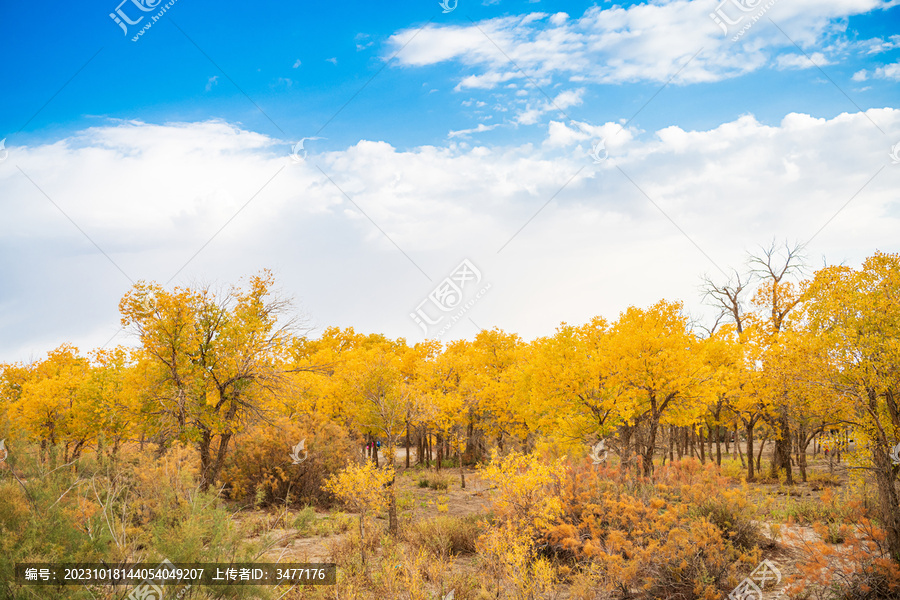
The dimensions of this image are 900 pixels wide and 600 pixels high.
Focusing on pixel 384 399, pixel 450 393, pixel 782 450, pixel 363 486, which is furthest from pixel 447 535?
pixel 782 450

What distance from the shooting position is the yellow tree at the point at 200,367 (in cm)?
1809

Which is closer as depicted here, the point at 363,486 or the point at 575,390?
the point at 363,486

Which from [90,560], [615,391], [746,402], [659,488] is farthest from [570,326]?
[90,560]

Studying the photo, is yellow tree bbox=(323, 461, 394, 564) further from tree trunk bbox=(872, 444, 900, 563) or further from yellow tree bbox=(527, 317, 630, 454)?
tree trunk bbox=(872, 444, 900, 563)

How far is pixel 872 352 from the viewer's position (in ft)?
38.7

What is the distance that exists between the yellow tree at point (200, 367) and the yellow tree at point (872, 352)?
18182 mm

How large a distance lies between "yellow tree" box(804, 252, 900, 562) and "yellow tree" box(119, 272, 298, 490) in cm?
1818

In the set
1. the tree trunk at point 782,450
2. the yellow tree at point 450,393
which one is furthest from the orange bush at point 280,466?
the tree trunk at point 782,450

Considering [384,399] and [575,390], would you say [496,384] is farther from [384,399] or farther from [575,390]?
[384,399]

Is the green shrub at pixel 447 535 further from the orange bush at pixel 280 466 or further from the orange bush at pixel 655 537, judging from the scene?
the orange bush at pixel 280 466

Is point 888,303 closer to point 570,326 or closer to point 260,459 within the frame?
point 570,326

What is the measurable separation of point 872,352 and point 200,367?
2121cm

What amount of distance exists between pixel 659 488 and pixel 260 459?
56.6 feet

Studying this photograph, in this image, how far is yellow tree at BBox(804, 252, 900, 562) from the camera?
997 cm
